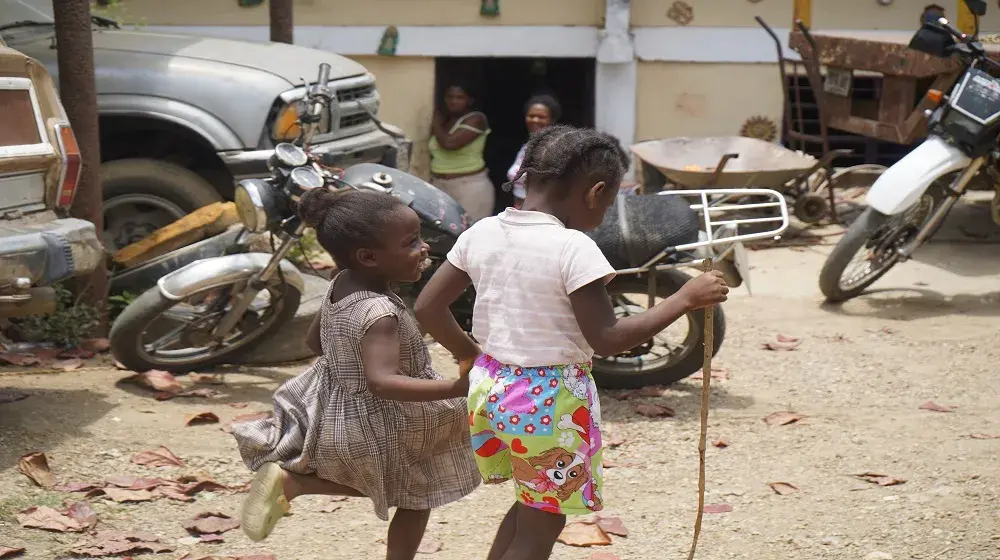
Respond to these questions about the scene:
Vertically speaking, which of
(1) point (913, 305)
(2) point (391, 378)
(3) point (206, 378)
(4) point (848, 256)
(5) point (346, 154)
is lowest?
(1) point (913, 305)

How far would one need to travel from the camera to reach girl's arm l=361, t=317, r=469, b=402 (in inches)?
120

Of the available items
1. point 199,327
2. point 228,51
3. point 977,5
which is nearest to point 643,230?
point 199,327

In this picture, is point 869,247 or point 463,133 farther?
point 463,133

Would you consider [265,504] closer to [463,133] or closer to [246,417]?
[246,417]

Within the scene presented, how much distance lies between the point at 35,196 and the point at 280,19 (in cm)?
392

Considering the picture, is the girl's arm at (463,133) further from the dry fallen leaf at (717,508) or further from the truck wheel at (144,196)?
the dry fallen leaf at (717,508)

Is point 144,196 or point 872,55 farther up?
point 872,55

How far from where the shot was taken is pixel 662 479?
4840 mm

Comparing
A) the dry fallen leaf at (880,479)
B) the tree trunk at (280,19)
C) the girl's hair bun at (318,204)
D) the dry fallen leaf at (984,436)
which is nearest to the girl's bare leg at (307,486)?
the girl's hair bun at (318,204)

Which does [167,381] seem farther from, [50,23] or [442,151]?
[442,151]

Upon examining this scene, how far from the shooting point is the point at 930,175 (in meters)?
7.28

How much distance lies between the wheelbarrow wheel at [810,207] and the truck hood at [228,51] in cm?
414

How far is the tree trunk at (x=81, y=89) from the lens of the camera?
603 cm

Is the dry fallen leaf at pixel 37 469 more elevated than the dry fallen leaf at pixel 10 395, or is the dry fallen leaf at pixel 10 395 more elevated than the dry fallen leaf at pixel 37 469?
the dry fallen leaf at pixel 37 469
